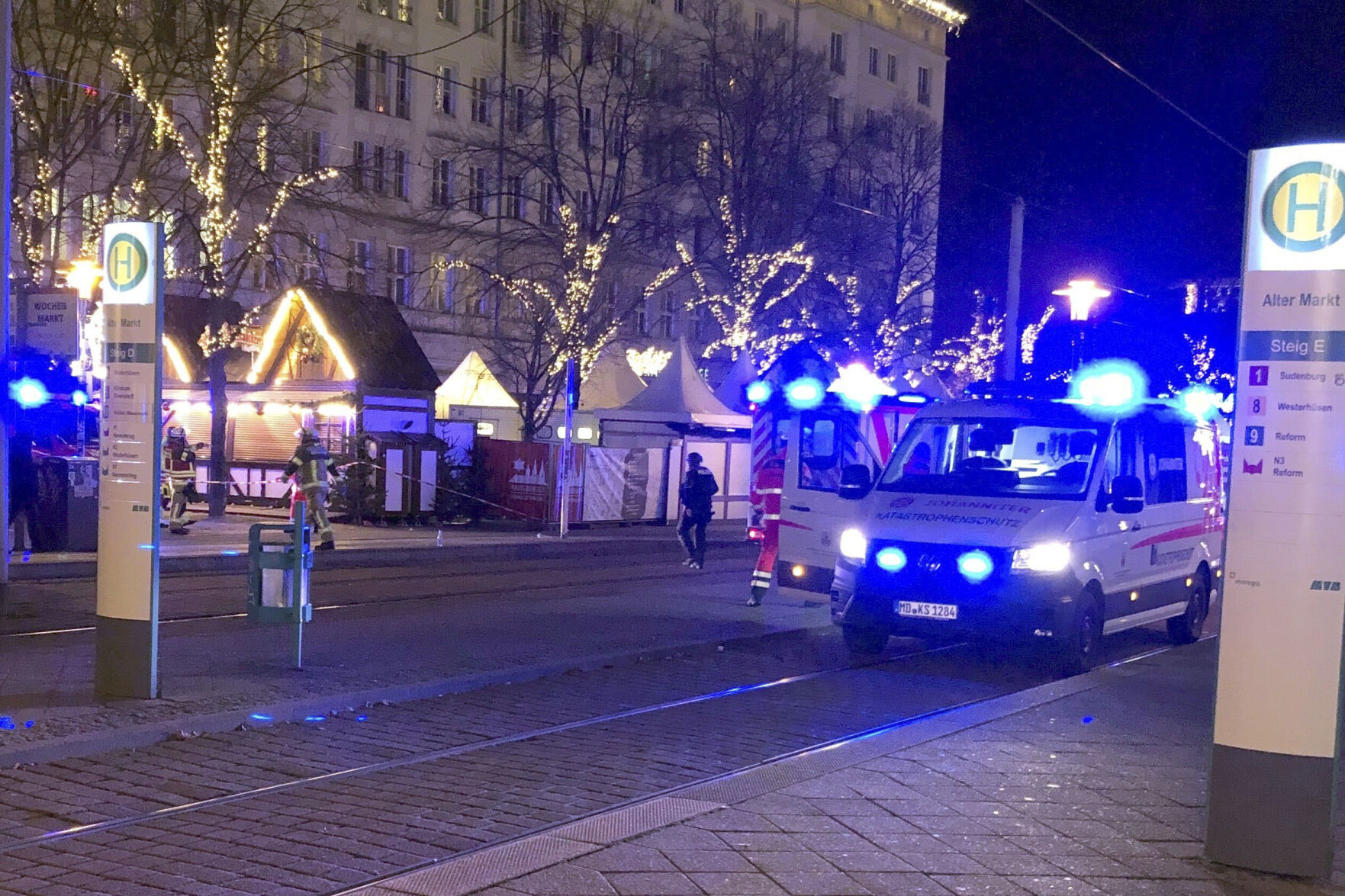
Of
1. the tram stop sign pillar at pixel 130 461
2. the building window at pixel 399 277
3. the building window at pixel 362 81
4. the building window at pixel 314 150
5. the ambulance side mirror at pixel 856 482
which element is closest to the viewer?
the tram stop sign pillar at pixel 130 461

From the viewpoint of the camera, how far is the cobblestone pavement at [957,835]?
5.54 m

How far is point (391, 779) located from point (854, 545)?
555cm

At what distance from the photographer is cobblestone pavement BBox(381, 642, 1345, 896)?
5539 mm

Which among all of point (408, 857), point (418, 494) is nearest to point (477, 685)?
point (408, 857)

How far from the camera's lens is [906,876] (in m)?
5.68

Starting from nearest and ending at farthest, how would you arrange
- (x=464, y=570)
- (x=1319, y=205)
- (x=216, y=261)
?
(x=1319, y=205) → (x=464, y=570) → (x=216, y=261)

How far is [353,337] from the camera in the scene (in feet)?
105

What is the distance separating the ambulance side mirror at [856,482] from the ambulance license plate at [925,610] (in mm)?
1260

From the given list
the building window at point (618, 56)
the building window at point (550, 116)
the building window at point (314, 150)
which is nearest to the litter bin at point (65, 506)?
the building window at point (314, 150)

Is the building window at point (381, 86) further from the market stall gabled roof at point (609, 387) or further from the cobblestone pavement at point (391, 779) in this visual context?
the cobblestone pavement at point (391, 779)

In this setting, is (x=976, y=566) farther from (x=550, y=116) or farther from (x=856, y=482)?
(x=550, y=116)

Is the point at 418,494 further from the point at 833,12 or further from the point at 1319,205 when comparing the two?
the point at 833,12

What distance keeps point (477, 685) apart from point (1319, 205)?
22.1ft

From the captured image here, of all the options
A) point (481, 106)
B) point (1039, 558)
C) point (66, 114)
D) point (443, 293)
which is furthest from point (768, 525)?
point (481, 106)
